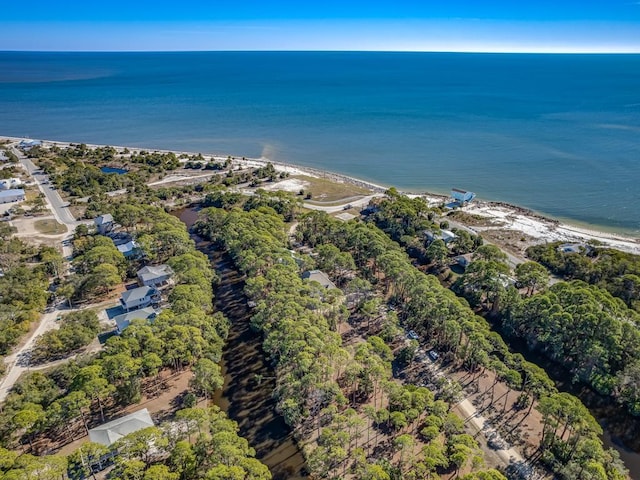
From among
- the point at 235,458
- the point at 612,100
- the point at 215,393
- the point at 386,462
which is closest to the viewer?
the point at 235,458

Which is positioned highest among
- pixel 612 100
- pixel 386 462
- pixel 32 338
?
pixel 612 100

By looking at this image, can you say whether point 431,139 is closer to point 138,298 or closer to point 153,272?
point 153,272

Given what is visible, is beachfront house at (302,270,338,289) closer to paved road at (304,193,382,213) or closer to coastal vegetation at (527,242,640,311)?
paved road at (304,193,382,213)

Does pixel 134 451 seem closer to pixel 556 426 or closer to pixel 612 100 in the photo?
pixel 556 426

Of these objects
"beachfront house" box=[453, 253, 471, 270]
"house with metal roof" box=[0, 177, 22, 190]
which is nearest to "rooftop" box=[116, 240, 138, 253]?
"house with metal roof" box=[0, 177, 22, 190]

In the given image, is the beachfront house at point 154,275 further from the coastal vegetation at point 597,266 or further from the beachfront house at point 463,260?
the coastal vegetation at point 597,266

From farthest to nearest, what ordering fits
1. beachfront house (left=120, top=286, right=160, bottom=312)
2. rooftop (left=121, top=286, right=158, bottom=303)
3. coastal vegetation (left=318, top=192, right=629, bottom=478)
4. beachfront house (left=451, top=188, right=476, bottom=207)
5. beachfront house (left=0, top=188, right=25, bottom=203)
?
1. beachfront house (left=451, top=188, right=476, bottom=207)
2. beachfront house (left=0, top=188, right=25, bottom=203)
3. rooftop (left=121, top=286, right=158, bottom=303)
4. beachfront house (left=120, top=286, right=160, bottom=312)
5. coastal vegetation (left=318, top=192, right=629, bottom=478)

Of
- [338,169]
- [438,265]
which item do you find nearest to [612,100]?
[338,169]
